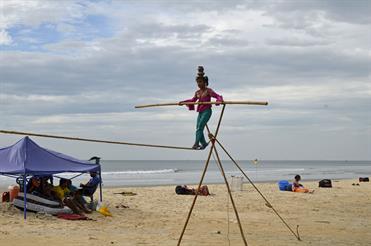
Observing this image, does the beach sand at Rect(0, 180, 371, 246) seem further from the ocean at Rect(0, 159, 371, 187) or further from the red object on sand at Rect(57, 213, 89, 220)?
the ocean at Rect(0, 159, 371, 187)

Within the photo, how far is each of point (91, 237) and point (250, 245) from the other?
9.68ft

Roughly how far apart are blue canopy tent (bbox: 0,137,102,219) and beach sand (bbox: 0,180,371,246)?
3.46ft

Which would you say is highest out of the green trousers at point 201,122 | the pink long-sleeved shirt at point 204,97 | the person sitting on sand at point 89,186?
the pink long-sleeved shirt at point 204,97

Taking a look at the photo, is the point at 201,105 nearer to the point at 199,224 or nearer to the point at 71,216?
the point at 199,224

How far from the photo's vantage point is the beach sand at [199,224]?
9781 mm

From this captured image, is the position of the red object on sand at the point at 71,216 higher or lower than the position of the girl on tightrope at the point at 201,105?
lower

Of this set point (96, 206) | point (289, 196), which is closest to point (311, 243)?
point (96, 206)

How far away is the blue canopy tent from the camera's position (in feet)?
39.2

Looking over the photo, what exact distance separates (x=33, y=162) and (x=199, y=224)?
4035 millimetres

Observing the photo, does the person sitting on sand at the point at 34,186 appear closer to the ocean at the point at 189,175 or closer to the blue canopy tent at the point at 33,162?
the blue canopy tent at the point at 33,162

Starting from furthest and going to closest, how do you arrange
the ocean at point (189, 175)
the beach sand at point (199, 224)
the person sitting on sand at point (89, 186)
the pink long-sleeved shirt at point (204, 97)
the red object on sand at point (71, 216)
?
the ocean at point (189, 175) < the person sitting on sand at point (89, 186) < the red object on sand at point (71, 216) < the beach sand at point (199, 224) < the pink long-sleeved shirt at point (204, 97)

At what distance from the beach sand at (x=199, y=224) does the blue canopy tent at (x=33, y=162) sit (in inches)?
41.6

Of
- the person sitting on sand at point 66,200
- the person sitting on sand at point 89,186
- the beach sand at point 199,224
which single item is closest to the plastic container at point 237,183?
the beach sand at point 199,224

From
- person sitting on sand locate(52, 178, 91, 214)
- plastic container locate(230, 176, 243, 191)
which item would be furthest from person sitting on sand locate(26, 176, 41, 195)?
plastic container locate(230, 176, 243, 191)
